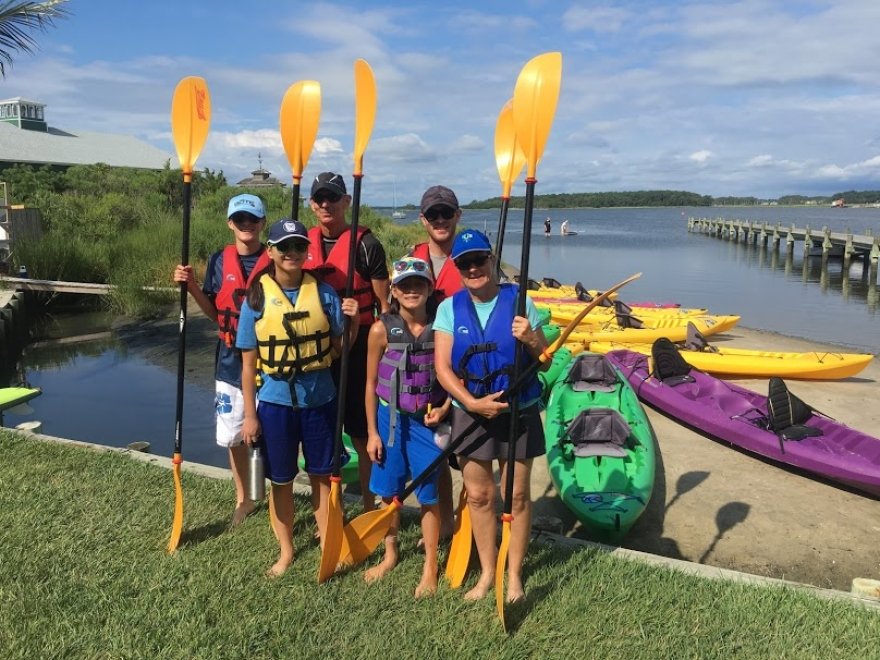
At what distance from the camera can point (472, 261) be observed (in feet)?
9.12

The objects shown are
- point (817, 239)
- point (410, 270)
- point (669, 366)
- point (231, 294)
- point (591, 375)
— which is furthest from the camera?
point (817, 239)

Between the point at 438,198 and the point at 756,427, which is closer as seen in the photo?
the point at 438,198

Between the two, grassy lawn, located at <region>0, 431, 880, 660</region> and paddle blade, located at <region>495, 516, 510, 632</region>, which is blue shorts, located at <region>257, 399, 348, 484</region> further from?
paddle blade, located at <region>495, 516, 510, 632</region>

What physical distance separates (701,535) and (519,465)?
8.45ft

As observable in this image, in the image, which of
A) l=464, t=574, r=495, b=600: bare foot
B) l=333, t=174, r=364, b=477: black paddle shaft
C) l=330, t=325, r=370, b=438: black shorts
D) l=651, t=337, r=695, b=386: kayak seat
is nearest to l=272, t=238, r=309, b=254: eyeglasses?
l=333, t=174, r=364, b=477: black paddle shaft

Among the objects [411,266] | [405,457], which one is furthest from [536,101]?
[405,457]

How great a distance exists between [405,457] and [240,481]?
134cm

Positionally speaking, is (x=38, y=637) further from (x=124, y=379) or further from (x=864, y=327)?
(x=864, y=327)

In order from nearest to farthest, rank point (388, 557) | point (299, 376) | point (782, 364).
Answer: point (299, 376)
point (388, 557)
point (782, 364)

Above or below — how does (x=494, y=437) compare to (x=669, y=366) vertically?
above

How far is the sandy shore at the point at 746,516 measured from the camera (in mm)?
4367

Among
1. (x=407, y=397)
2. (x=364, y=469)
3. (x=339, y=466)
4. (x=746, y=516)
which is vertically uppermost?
(x=407, y=397)

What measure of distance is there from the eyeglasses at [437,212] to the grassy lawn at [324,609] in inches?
72.2

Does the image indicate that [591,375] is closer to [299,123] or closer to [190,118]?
[299,123]
